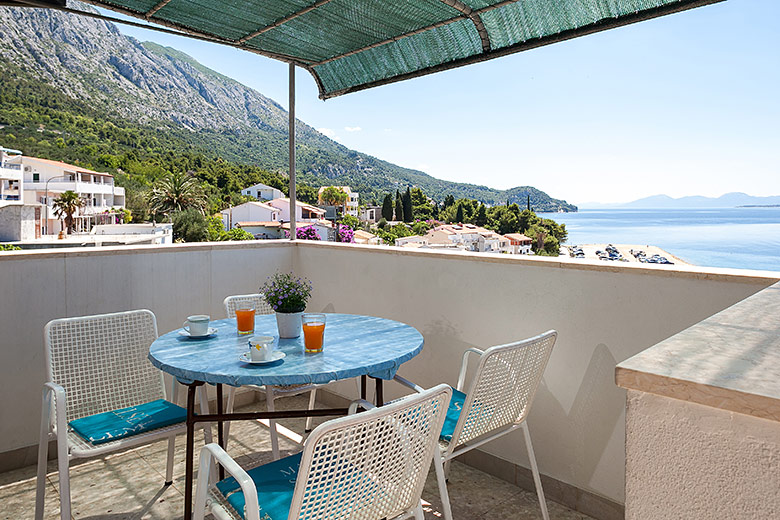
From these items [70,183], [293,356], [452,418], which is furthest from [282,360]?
[70,183]

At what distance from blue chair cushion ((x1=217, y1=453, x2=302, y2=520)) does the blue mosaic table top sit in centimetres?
26

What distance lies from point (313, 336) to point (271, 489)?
0.56 m

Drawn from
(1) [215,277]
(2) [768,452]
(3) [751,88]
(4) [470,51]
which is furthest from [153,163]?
(3) [751,88]

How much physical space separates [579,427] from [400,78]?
2313mm

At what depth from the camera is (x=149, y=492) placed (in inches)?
94.7

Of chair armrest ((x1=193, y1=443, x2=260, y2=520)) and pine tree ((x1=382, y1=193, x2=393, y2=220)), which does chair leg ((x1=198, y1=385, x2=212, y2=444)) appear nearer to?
chair armrest ((x1=193, y1=443, x2=260, y2=520))

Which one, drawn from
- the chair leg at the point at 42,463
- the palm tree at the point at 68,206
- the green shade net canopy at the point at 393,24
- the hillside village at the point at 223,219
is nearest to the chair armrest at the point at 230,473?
the chair leg at the point at 42,463

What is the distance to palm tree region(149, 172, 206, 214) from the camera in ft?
39.1

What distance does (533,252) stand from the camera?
2836 millimetres

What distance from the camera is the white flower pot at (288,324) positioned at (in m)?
2.06

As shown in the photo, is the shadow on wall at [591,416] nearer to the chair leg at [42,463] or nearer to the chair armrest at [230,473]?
the chair armrest at [230,473]

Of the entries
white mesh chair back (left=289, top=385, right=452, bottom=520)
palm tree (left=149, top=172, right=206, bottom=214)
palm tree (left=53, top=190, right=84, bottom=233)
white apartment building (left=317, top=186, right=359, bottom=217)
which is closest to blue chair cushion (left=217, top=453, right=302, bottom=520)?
white mesh chair back (left=289, top=385, right=452, bottom=520)

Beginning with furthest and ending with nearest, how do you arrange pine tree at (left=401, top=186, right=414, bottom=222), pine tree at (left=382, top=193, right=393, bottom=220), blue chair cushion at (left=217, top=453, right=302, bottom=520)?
pine tree at (left=382, top=193, right=393, bottom=220), pine tree at (left=401, top=186, right=414, bottom=222), blue chair cushion at (left=217, top=453, right=302, bottom=520)

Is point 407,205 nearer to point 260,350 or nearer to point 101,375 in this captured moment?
point 101,375
